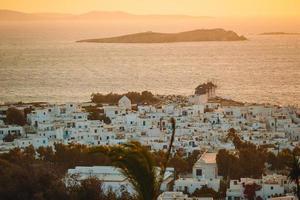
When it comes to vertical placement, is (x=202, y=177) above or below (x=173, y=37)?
above

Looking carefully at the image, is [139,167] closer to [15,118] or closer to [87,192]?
[87,192]

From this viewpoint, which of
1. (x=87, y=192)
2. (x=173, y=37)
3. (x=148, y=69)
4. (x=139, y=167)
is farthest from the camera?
(x=173, y=37)

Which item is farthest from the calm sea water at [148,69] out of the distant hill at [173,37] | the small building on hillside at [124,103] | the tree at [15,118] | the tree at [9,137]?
the tree at [9,137]

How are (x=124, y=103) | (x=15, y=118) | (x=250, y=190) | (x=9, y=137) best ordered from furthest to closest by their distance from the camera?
(x=124, y=103)
(x=15, y=118)
(x=9, y=137)
(x=250, y=190)

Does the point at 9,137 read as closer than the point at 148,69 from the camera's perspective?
Yes

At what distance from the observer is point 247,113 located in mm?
29953

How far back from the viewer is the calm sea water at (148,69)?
153ft

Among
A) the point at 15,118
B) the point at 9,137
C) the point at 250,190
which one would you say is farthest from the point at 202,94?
the point at 250,190

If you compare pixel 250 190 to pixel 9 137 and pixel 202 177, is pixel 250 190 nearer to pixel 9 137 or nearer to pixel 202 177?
pixel 202 177

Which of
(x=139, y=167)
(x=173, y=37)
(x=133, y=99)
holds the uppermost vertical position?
(x=139, y=167)

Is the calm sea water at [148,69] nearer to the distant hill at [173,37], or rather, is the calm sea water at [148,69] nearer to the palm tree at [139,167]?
the distant hill at [173,37]

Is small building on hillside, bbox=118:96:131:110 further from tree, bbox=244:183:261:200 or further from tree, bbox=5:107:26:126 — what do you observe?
tree, bbox=244:183:261:200

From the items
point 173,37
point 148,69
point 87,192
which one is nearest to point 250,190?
point 87,192

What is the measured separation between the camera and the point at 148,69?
66.7 meters
